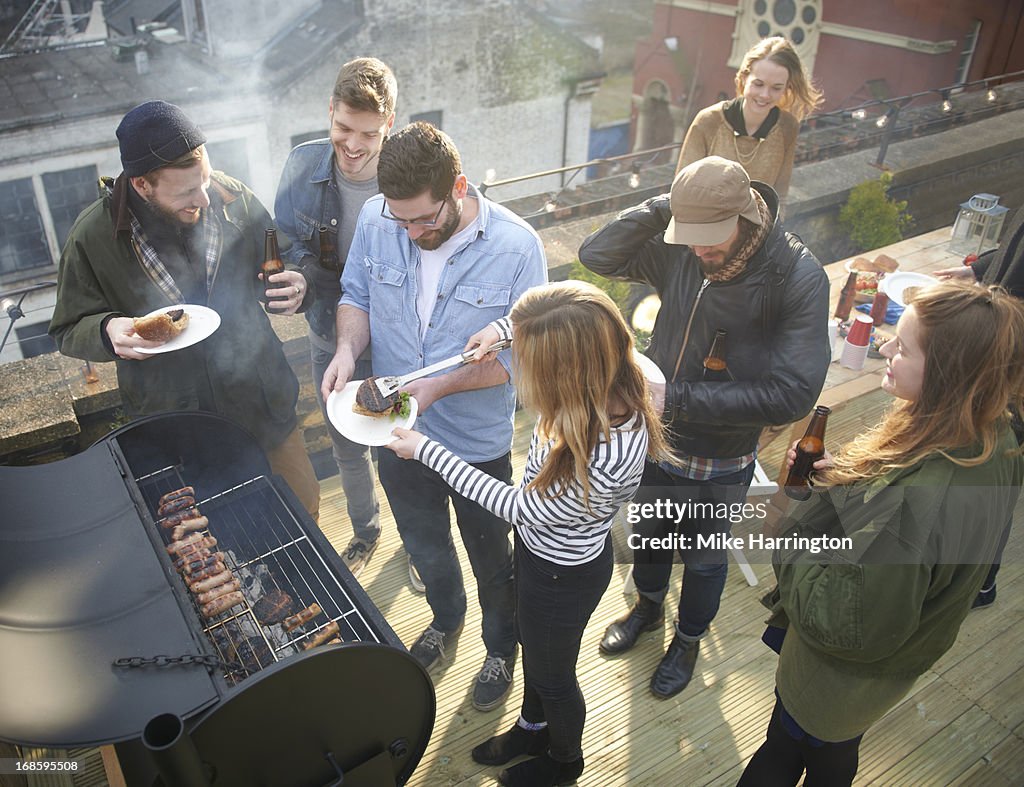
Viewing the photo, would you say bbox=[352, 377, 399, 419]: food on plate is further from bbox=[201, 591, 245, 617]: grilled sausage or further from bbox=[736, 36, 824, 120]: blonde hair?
bbox=[736, 36, 824, 120]: blonde hair

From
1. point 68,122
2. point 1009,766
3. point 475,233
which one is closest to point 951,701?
point 1009,766

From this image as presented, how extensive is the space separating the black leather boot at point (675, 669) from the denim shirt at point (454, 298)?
121 cm

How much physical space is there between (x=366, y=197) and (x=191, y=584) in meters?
1.77

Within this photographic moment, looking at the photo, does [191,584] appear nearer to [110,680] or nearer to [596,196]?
[110,680]

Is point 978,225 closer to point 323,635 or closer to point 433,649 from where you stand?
point 433,649

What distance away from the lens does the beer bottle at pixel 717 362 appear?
2.78 metres

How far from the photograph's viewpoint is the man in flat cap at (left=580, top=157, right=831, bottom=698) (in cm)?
259

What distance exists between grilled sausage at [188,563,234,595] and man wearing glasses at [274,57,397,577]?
828 millimetres

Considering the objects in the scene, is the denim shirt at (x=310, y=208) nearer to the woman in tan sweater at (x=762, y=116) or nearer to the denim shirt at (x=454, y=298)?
the denim shirt at (x=454, y=298)

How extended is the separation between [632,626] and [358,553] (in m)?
1.45

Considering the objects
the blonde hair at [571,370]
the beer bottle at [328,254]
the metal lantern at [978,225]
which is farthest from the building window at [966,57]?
the blonde hair at [571,370]

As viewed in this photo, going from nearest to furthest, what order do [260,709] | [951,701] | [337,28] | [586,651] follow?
[260,709] < [951,701] < [586,651] < [337,28]

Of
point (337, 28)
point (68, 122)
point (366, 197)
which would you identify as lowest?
point (68, 122)

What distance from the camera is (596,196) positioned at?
995cm
